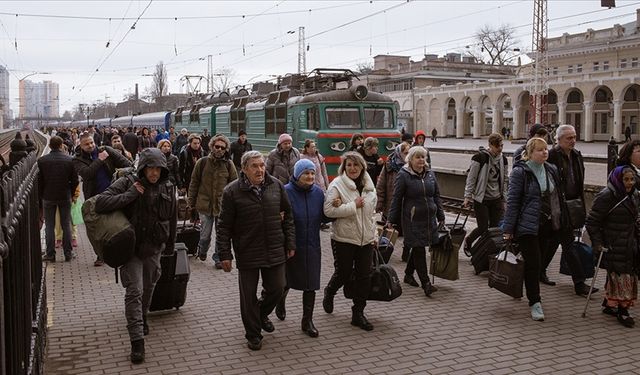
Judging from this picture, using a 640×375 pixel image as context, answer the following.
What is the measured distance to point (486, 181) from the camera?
953 cm

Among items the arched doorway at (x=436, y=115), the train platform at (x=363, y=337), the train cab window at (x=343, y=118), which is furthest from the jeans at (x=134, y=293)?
the arched doorway at (x=436, y=115)

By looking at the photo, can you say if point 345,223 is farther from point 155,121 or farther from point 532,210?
point 155,121

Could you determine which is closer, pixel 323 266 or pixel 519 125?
pixel 323 266

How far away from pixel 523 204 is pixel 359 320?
6.81 ft

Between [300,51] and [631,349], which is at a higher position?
[300,51]

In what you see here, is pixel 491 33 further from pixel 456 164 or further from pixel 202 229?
pixel 202 229

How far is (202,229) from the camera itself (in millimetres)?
10250

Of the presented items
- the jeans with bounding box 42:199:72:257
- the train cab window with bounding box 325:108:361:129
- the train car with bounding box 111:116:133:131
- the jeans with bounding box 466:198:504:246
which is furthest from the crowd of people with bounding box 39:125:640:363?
the train car with bounding box 111:116:133:131

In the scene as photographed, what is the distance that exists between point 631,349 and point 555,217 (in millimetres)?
1546

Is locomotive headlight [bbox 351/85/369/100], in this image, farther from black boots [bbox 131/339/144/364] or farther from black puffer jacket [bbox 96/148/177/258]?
black boots [bbox 131/339/144/364]

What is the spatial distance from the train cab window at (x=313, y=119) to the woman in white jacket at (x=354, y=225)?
37.3 feet

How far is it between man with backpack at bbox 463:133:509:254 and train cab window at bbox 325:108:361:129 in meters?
8.89

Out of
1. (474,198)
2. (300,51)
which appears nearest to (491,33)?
(300,51)

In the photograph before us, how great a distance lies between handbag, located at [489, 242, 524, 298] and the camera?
7.22 metres
